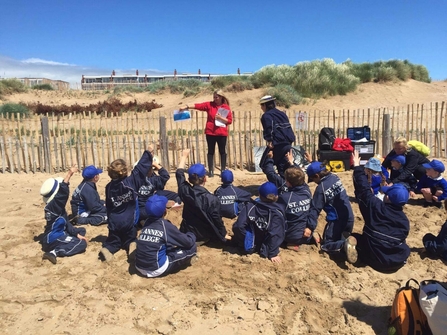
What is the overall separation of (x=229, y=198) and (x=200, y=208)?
1099 mm

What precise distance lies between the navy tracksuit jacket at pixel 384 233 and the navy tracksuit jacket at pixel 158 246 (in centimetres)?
202

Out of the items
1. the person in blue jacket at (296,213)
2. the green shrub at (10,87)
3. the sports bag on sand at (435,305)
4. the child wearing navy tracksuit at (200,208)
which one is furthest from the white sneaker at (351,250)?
the green shrub at (10,87)

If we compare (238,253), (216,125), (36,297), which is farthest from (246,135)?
(36,297)

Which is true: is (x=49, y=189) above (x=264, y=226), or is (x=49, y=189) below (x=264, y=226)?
above

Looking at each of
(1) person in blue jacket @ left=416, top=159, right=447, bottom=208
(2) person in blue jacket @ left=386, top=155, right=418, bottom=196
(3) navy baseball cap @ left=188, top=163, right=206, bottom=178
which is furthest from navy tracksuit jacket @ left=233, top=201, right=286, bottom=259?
(1) person in blue jacket @ left=416, top=159, right=447, bottom=208

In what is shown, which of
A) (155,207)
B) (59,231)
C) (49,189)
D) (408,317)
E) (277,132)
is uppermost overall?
(277,132)

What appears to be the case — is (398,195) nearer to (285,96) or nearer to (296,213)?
(296,213)

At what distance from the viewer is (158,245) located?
403 centimetres

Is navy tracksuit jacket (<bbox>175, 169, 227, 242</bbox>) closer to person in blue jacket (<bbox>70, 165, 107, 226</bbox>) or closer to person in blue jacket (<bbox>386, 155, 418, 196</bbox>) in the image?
person in blue jacket (<bbox>70, 165, 107, 226</bbox>)

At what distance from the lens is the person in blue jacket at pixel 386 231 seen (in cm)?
405

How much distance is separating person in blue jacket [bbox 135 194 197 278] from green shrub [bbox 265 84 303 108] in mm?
14760

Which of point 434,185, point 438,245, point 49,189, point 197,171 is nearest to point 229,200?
point 197,171

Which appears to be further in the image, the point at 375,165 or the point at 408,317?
the point at 375,165

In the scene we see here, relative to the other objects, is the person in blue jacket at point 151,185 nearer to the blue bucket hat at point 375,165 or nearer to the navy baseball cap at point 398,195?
the blue bucket hat at point 375,165
